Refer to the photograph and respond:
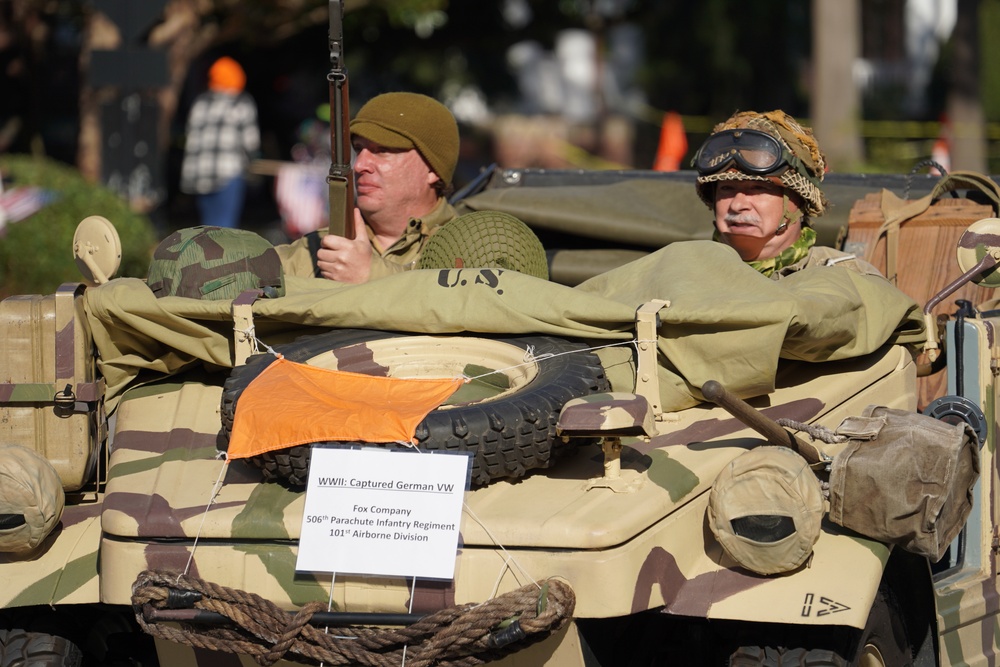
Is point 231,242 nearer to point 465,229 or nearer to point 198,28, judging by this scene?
point 465,229

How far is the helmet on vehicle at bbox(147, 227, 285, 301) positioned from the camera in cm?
455

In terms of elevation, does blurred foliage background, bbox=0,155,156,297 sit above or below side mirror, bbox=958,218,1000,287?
below

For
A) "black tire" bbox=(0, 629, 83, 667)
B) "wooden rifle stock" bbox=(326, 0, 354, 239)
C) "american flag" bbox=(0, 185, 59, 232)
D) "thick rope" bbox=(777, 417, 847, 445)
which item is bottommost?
"black tire" bbox=(0, 629, 83, 667)

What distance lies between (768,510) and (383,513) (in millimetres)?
892

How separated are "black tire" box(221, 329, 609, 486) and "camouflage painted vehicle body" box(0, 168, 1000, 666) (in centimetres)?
7

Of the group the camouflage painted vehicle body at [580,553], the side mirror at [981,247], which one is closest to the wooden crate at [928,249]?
the side mirror at [981,247]

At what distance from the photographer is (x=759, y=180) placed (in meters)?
5.02

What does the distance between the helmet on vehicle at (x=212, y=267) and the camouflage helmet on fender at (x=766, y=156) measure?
1.47 m

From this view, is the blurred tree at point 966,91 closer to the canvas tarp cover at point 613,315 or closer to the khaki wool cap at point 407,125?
the khaki wool cap at point 407,125

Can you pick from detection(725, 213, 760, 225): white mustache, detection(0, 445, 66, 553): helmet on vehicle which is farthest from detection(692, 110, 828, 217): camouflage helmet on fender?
detection(0, 445, 66, 553): helmet on vehicle

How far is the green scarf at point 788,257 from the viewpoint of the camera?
5.04m

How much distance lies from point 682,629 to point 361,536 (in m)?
1.17

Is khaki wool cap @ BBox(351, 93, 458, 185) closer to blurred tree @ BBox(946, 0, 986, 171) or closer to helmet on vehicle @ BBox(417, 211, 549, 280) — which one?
helmet on vehicle @ BBox(417, 211, 549, 280)

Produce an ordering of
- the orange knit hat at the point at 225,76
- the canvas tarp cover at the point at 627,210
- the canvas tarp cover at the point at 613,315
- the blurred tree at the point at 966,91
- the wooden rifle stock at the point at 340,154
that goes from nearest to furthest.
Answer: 1. the canvas tarp cover at the point at 613,315
2. the wooden rifle stock at the point at 340,154
3. the canvas tarp cover at the point at 627,210
4. the orange knit hat at the point at 225,76
5. the blurred tree at the point at 966,91
